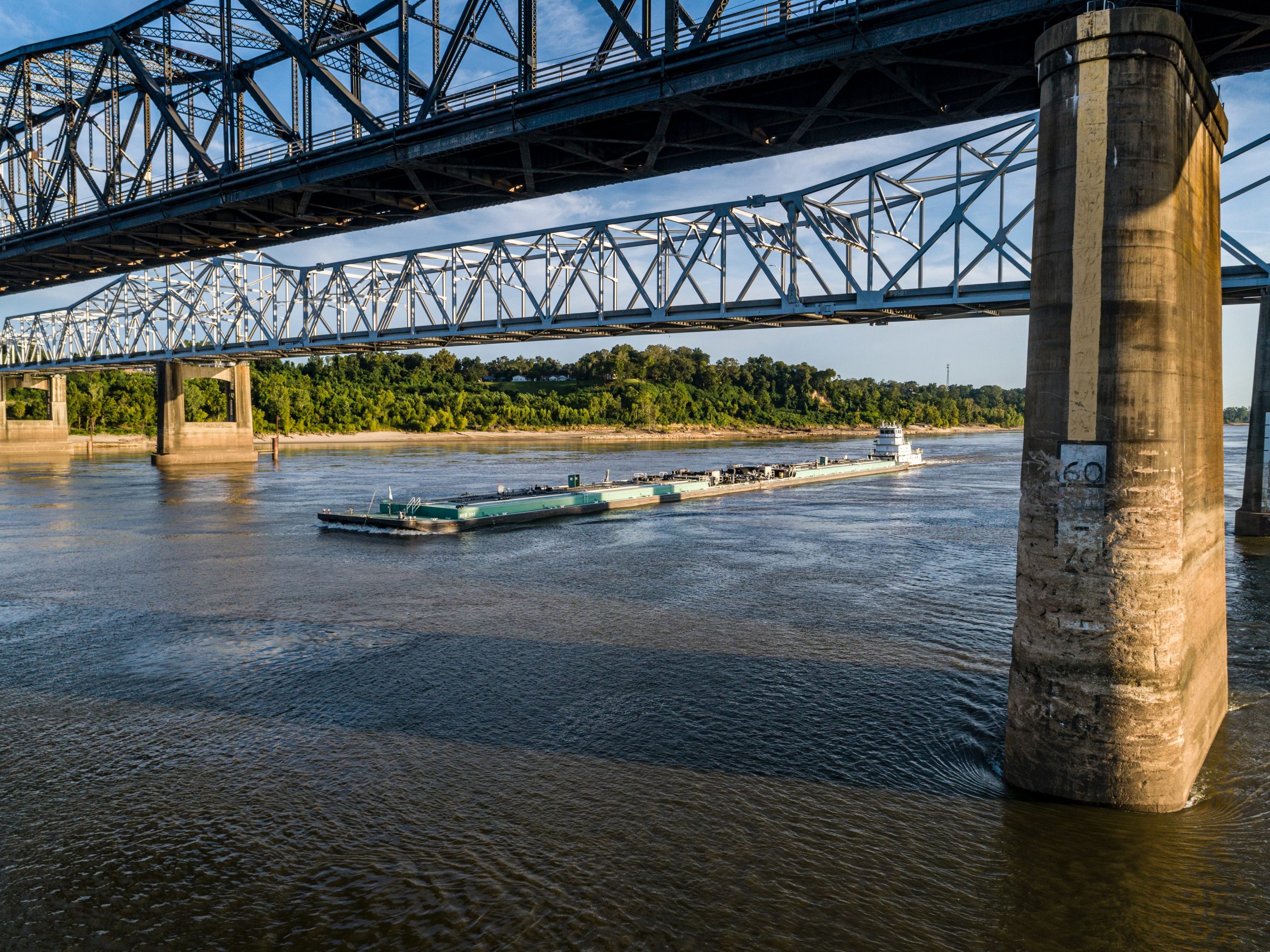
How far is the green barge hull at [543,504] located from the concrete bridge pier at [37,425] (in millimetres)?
86780

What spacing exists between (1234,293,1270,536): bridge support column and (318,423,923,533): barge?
1152 inches

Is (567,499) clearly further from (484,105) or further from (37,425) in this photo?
(37,425)

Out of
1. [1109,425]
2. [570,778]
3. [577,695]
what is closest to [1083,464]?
[1109,425]

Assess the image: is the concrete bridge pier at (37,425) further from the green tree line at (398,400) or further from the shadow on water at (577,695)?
the shadow on water at (577,695)

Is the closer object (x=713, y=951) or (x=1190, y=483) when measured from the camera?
(x=713, y=951)

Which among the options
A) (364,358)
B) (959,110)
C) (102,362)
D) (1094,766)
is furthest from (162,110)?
(364,358)

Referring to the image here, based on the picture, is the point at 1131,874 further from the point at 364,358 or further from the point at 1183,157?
the point at 364,358

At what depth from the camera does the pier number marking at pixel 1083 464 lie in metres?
10.6

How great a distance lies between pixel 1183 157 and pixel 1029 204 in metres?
25.1

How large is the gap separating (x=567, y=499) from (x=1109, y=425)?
3896 centimetres

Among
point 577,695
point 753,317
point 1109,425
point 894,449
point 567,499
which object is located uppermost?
point 753,317

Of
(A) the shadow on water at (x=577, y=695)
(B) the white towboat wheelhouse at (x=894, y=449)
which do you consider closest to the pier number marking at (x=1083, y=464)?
(A) the shadow on water at (x=577, y=695)

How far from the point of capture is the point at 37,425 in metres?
109

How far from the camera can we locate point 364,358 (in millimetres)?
177375
